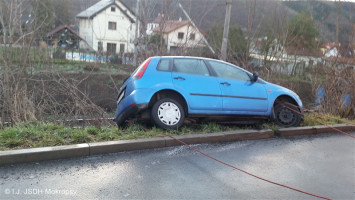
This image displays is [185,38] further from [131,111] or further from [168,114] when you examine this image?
[131,111]

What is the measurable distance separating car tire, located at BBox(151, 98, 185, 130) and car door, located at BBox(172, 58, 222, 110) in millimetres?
273

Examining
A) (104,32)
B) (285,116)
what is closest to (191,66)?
(285,116)

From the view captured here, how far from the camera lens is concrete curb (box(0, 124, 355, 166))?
483 centimetres

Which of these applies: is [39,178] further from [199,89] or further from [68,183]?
[199,89]

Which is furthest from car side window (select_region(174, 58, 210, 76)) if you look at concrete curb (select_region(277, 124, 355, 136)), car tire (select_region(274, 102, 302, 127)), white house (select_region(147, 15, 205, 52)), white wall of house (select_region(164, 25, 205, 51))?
white wall of house (select_region(164, 25, 205, 51))

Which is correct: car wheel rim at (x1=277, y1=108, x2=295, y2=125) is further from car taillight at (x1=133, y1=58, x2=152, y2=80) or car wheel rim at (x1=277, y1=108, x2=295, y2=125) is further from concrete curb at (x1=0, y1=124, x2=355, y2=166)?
car taillight at (x1=133, y1=58, x2=152, y2=80)

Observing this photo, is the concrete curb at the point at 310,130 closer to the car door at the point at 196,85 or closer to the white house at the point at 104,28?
the car door at the point at 196,85

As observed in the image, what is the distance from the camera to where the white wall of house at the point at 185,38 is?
1279 cm

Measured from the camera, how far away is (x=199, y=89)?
21.7 ft

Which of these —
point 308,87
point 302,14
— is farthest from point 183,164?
point 308,87

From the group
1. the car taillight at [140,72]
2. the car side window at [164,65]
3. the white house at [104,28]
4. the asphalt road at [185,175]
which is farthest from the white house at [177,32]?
the asphalt road at [185,175]

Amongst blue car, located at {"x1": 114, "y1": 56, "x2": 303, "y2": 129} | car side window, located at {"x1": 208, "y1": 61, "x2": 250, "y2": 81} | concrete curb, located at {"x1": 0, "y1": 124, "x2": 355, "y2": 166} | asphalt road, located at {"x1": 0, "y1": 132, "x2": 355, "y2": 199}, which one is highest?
car side window, located at {"x1": 208, "y1": 61, "x2": 250, "y2": 81}

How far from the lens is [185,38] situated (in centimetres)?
1291

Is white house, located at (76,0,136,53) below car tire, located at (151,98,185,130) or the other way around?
the other way around
